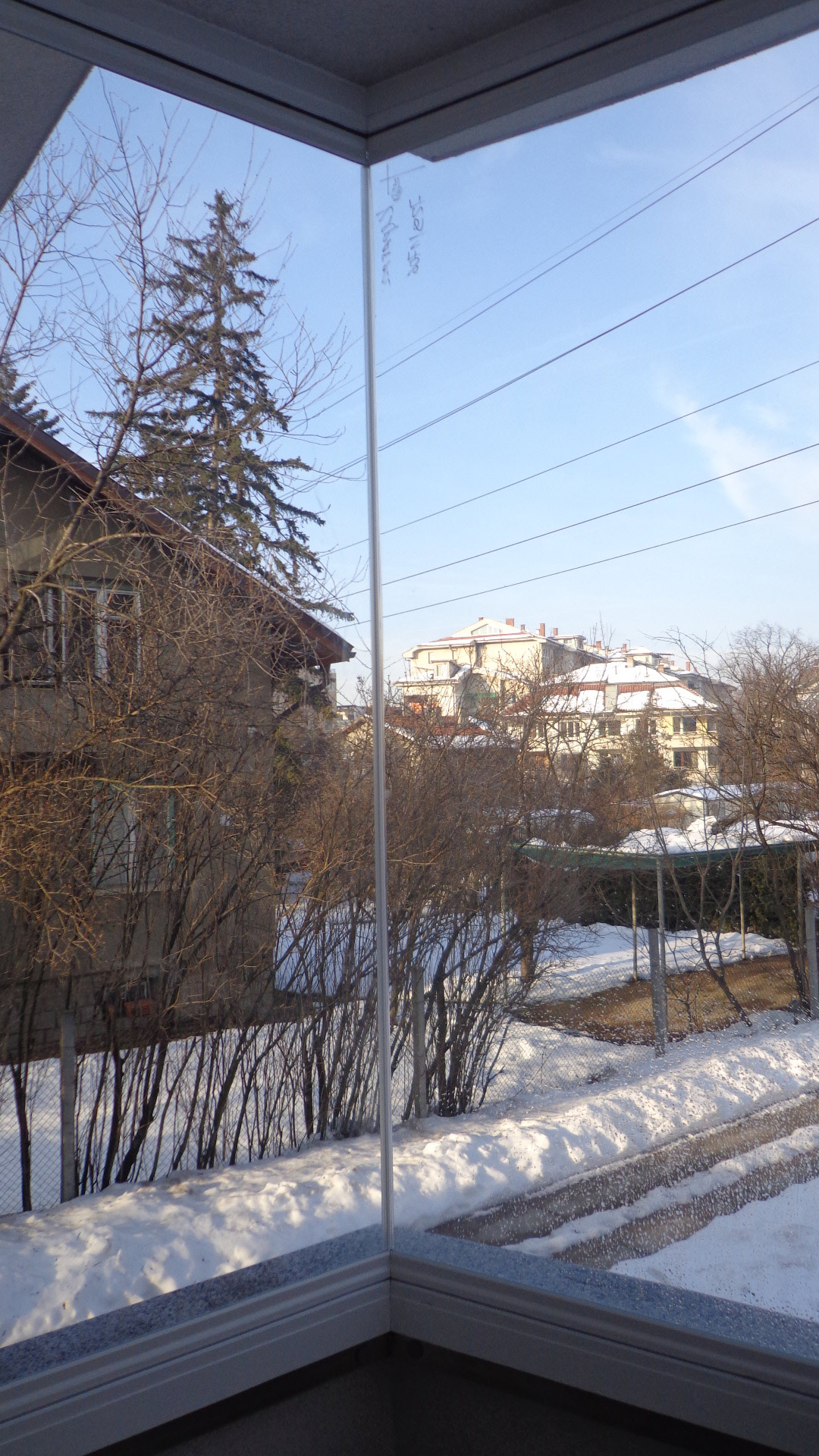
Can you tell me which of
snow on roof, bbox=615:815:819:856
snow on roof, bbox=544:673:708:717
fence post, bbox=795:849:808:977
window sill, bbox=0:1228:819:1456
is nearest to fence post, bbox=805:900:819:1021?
fence post, bbox=795:849:808:977

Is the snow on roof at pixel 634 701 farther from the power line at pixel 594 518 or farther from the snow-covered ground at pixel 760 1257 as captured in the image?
the snow-covered ground at pixel 760 1257

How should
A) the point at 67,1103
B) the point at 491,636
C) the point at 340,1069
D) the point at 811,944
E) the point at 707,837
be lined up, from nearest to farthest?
the point at 811,944 → the point at 707,837 → the point at 67,1103 → the point at 491,636 → the point at 340,1069

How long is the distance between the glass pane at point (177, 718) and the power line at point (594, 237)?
0.15 meters

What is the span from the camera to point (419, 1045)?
2498 millimetres

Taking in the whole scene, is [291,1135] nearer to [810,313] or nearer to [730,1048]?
[730,1048]

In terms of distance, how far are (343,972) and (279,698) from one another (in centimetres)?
68

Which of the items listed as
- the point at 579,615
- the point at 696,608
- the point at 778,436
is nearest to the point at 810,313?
the point at 778,436

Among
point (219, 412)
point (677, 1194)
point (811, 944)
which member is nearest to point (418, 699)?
point (219, 412)

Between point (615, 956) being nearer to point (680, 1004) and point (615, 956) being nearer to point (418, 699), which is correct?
point (680, 1004)

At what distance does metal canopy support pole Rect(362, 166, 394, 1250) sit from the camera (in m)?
2.52

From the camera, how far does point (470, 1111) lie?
2.38 m

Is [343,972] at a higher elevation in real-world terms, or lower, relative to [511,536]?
lower

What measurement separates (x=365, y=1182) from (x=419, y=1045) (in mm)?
322

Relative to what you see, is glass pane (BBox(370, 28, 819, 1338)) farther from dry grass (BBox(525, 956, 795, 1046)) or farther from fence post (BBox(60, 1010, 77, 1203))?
fence post (BBox(60, 1010, 77, 1203))
